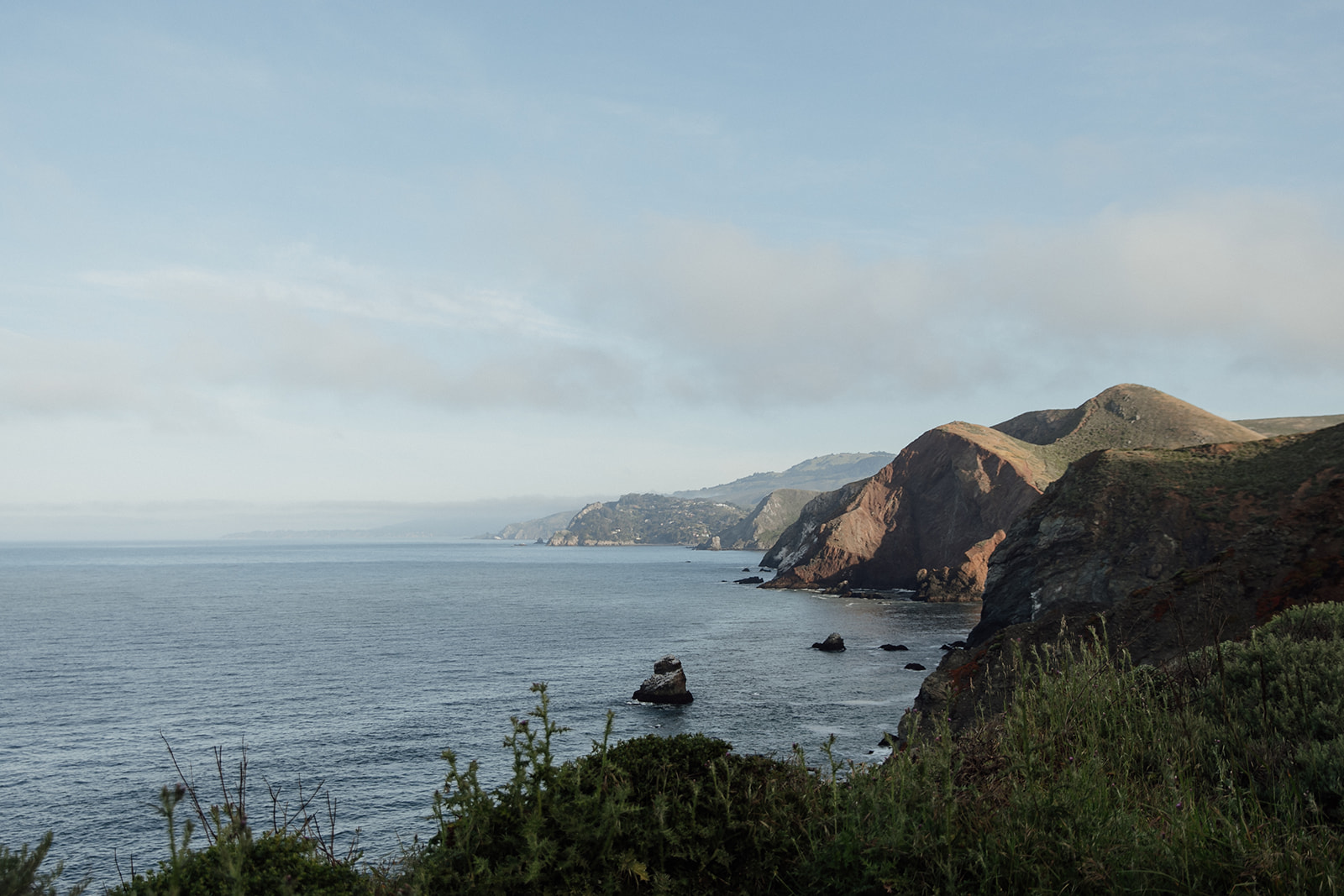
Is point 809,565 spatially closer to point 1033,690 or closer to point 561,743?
point 561,743

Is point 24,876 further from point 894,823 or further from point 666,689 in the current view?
point 666,689

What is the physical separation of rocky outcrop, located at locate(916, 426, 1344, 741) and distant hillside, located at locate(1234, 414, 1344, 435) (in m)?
138

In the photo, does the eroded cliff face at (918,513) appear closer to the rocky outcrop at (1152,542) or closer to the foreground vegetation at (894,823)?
the rocky outcrop at (1152,542)

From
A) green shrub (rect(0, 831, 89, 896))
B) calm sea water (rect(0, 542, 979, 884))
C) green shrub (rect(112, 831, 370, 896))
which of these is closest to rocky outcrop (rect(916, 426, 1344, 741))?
calm sea water (rect(0, 542, 979, 884))

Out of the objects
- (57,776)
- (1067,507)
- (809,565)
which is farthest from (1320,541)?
(809,565)

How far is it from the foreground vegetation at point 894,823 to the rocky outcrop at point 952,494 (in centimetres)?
10814

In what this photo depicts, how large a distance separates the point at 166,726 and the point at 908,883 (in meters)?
49.9

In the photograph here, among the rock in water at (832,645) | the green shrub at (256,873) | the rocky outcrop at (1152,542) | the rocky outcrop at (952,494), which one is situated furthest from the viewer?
the rocky outcrop at (952,494)

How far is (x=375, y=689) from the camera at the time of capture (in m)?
51.8

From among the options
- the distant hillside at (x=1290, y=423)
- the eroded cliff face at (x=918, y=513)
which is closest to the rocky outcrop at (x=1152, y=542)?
the eroded cliff face at (x=918, y=513)

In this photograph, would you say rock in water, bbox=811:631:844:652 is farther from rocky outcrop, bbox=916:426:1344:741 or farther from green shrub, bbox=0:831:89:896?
green shrub, bbox=0:831:89:896

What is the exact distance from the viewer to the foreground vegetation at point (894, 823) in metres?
4.83

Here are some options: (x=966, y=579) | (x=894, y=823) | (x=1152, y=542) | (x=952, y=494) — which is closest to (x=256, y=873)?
(x=894, y=823)

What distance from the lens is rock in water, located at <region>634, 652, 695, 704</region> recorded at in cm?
4516
